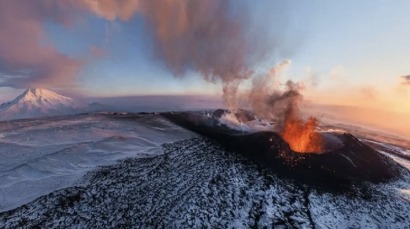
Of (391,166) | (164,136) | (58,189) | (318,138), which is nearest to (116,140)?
(164,136)

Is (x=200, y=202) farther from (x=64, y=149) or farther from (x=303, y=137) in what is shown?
(x=303, y=137)

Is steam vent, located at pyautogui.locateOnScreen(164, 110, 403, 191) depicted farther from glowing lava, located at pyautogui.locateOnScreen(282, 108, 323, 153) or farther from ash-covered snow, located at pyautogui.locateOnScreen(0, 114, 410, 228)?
ash-covered snow, located at pyautogui.locateOnScreen(0, 114, 410, 228)

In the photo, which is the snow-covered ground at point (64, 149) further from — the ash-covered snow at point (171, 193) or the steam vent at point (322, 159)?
the steam vent at point (322, 159)

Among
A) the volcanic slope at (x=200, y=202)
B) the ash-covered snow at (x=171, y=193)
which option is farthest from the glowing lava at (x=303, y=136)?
the volcanic slope at (x=200, y=202)

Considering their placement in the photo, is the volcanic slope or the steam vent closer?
the volcanic slope

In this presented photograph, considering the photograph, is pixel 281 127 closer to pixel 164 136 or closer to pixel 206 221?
pixel 164 136

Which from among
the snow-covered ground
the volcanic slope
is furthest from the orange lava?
the snow-covered ground

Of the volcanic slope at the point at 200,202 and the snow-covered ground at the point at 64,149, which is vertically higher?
the snow-covered ground at the point at 64,149
